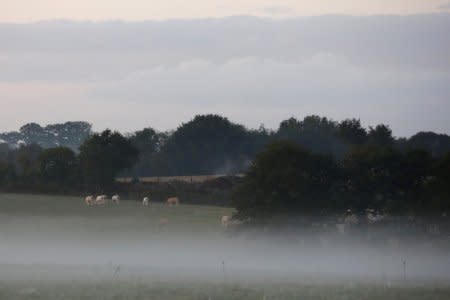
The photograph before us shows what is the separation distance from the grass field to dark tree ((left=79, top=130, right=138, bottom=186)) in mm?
7431

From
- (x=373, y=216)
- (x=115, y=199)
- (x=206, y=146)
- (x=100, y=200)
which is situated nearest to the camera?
(x=373, y=216)

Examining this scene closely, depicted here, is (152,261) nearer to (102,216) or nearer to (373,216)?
(373,216)

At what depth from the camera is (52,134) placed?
621 ft

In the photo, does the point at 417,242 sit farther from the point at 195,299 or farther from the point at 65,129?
the point at 65,129

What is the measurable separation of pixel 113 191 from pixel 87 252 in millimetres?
38892

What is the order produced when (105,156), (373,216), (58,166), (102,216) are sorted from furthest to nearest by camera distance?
(105,156) → (58,166) → (102,216) → (373,216)

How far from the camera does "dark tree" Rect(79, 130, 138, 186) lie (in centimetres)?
9231

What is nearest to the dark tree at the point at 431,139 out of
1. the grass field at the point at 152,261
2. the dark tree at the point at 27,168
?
the grass field at the point at 152,261

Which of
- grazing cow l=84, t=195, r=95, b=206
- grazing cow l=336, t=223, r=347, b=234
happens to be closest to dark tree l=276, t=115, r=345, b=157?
grazing cow l=84, t=195, r=95, b=206

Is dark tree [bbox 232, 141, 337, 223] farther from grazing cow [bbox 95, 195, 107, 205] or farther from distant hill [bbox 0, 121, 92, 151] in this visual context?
distant hill [bbox 0, 121, 92, 151]

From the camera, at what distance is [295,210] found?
174ft

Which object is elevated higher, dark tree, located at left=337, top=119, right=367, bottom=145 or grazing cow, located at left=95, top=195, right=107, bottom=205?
dark tree, located at left=337, top=119, right=367, bottom=145

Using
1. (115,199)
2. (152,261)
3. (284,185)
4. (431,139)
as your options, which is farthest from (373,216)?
(431,139)

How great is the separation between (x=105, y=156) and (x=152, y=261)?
157ft
